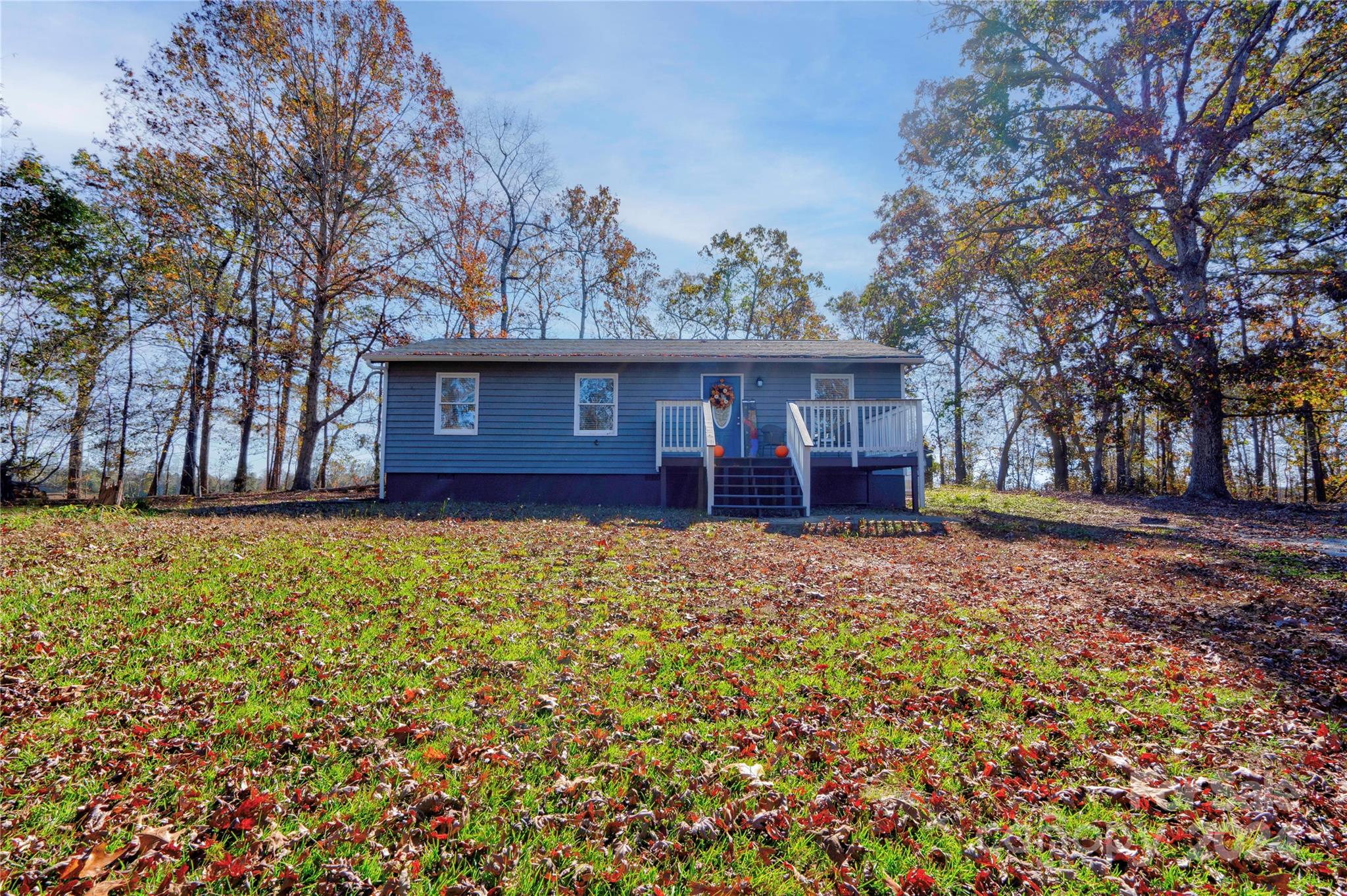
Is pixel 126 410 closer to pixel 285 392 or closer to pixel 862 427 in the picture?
pixel 285 392

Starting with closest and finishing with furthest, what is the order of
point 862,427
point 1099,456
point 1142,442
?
point 862,427, point 1099,456, point 1142,442

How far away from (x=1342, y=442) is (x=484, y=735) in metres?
25.7

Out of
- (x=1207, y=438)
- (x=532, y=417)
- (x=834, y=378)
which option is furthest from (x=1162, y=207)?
(x=532, y=417)

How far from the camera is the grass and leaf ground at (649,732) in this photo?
82.8 inches

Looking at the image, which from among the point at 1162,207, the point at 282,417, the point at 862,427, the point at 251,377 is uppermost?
the point at 1162,207

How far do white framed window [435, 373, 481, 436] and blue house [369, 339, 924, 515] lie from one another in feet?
0.07

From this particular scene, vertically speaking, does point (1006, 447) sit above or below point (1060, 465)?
above

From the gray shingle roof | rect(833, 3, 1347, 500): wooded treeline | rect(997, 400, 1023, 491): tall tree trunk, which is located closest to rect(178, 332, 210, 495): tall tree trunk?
the gray shingle roof

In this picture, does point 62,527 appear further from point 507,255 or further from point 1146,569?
point 507,255

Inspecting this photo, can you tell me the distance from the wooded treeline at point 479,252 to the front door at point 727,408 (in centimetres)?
658

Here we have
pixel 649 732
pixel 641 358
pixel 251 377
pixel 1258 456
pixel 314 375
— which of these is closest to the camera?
pixel 649 732

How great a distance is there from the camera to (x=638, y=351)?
13297mm

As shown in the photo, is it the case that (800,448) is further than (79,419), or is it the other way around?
(79,419)

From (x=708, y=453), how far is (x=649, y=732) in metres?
8.19
